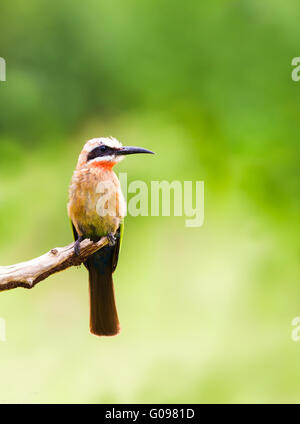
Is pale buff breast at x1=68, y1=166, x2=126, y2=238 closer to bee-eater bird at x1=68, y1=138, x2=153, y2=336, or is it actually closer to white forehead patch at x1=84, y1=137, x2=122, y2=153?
bee-eater bird at x1=68, y1=138, x2=153, y2=336

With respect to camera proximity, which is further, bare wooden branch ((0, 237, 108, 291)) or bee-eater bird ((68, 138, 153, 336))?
bee-eater bird ((68, 138, 153, 336))

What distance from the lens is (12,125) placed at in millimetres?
4113

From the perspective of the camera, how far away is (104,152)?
296 cm

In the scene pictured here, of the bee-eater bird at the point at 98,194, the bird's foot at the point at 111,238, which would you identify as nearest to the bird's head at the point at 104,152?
the bee-eater bird at the point at 98,194

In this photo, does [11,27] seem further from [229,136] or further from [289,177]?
[289,177]

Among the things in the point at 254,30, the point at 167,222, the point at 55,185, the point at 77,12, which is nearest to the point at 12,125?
the point at 55,185

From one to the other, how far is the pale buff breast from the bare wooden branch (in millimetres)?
248

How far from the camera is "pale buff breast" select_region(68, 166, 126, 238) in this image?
2918 millimetres

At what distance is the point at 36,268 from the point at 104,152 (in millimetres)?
657

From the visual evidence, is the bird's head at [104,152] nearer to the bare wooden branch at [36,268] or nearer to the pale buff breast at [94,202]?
the pale buff breast at [94,202]

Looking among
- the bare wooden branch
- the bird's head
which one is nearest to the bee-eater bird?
the bird's head

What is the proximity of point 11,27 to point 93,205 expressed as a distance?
1.94 metres

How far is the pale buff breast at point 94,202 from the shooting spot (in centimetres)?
292

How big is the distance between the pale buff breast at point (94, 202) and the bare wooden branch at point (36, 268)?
0.25 meters
